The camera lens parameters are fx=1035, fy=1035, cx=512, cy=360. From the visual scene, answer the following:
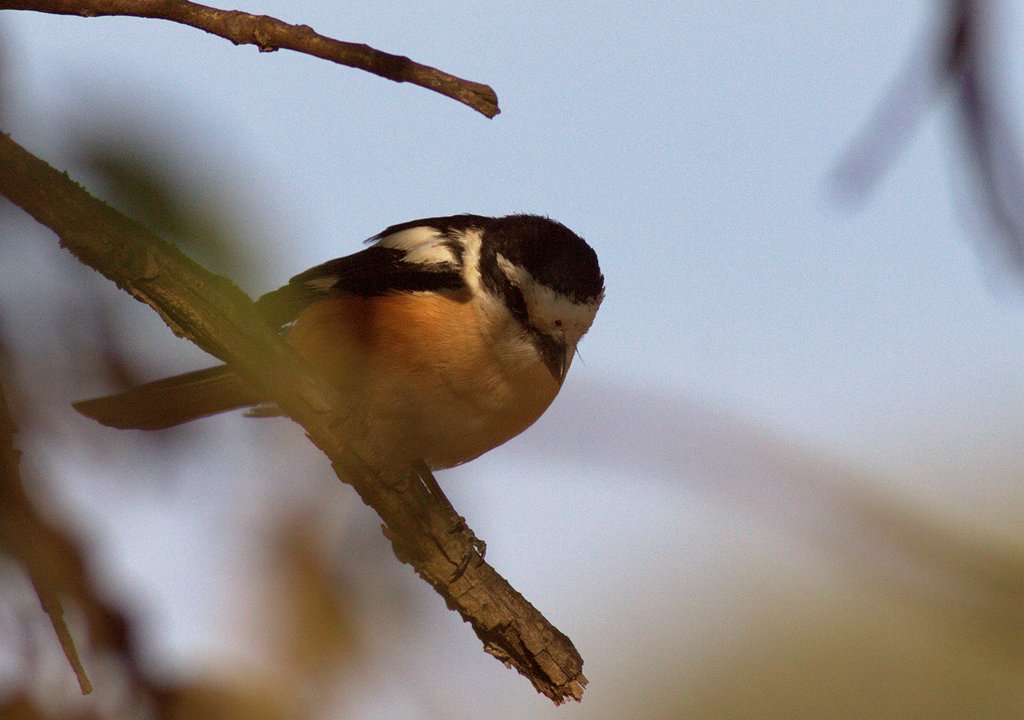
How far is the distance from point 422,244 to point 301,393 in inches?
90.3

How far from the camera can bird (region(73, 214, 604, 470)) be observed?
413cm

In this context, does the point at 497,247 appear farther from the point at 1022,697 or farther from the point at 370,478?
the point at 1022,697

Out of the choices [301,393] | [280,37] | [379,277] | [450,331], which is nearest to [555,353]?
[450,331]

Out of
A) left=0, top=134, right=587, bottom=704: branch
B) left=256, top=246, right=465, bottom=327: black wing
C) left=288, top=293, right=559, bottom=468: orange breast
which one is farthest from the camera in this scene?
left=256, top=246, right=465, bottom=327: black wing

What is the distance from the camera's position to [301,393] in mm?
2693

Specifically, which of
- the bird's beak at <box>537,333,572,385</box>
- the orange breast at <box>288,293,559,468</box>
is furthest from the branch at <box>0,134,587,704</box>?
the bird's beak at <box>537,333,572,385</box>

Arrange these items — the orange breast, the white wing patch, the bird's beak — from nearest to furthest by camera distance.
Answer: the orange breast → the bird's beak → the white wing patch

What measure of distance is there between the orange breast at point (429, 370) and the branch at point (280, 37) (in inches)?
74.5

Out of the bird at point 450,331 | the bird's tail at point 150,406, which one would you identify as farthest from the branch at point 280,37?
the bird at point 450,331

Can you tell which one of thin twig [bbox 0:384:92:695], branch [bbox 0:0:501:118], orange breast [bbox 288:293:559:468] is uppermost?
branch [bbox 0:0:501:118]

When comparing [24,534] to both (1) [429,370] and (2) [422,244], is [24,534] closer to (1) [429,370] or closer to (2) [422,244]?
(1) [429,370]

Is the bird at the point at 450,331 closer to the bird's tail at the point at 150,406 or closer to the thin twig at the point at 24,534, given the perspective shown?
the bird's tail at the point at 150,406

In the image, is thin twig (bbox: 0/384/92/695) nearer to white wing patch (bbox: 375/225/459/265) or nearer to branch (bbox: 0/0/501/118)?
branch (bbox: 0/0/501/118)

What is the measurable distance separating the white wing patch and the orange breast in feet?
1.16
